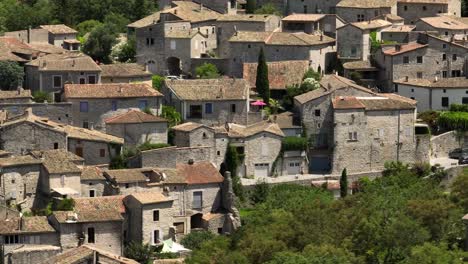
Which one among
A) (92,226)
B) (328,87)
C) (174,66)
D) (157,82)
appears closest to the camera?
(92,226)

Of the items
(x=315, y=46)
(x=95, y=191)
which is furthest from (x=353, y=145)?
(x=95, y=191)

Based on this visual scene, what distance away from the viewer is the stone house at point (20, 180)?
74463 mm

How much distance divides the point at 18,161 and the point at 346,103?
598 inches

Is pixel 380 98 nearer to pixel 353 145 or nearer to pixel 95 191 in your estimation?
pixel 353 145

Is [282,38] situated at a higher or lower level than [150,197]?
higher

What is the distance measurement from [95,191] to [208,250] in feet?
22.3

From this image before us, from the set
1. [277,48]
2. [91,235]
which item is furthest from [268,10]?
[91,235]

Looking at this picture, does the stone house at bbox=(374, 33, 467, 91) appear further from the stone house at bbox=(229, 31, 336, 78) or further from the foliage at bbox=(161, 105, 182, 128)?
the foliage at bbox=(161, 105, 182, 128)

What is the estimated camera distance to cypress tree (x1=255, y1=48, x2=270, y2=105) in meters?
→ 83.9

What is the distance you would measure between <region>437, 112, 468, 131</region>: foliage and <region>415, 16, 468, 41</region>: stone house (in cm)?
576

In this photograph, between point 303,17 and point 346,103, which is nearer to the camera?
point 346,103

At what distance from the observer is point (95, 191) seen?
75.8 meters

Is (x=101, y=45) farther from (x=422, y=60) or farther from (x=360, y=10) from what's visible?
(x=422, y=60)

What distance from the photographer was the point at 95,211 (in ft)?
240
